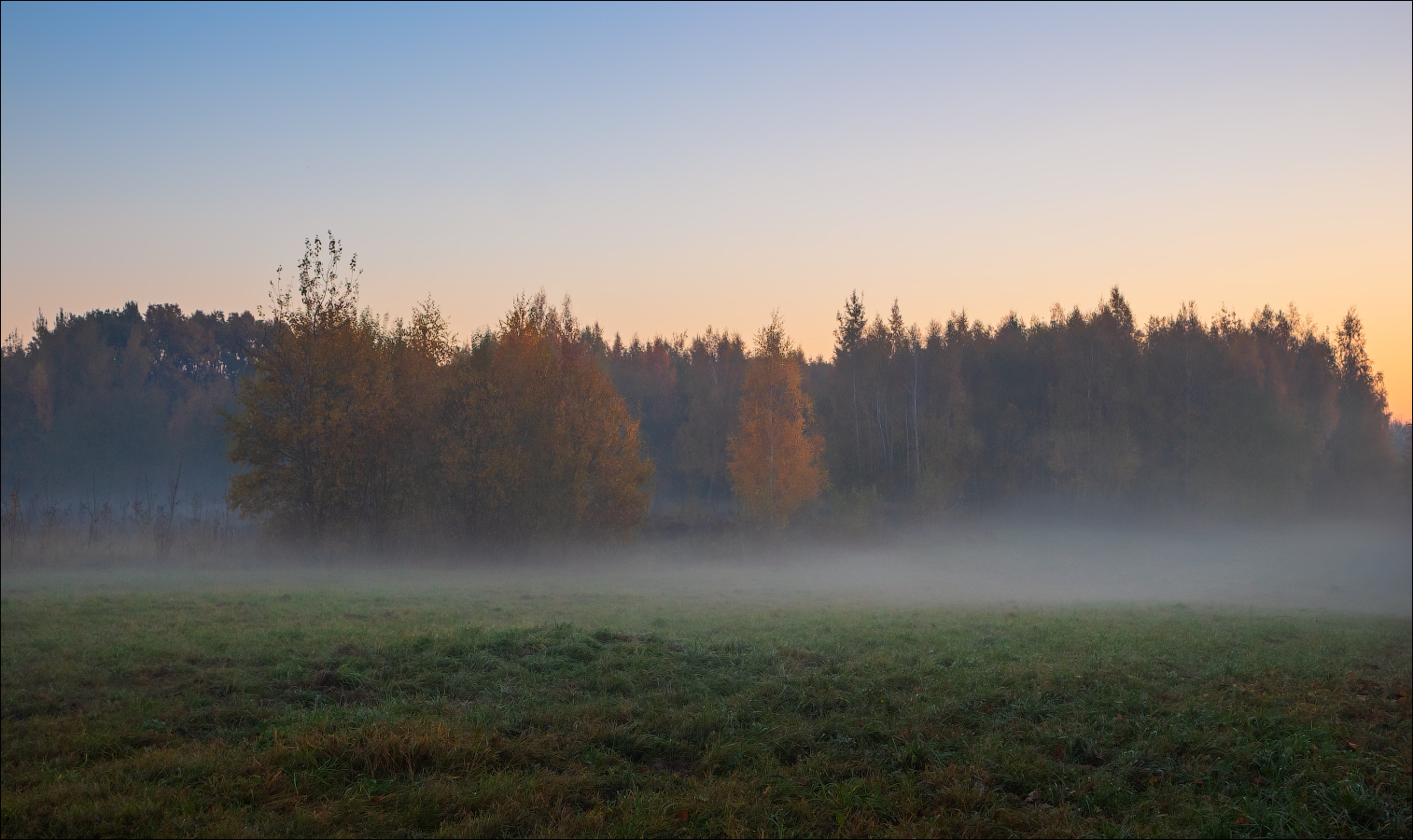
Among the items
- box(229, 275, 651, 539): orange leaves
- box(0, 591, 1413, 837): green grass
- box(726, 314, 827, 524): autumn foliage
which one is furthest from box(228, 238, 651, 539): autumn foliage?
box(0, 591, 1413, 837): green grass

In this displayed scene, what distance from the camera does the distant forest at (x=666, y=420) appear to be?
32.5 meters

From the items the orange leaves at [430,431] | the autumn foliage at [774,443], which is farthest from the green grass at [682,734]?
the autumn foliage at [774,443]

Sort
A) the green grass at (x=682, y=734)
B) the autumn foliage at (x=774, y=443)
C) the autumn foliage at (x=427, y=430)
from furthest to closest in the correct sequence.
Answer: the autumn foliage at (x=774, y=443) < the autumn foliage at (x=427, y=430) < the green grass at (x=682, y=734)

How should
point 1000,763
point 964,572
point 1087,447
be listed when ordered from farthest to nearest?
1. point 1087,447
2. point 964,572
3. point 1000,763

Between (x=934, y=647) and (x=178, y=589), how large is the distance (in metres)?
19.3

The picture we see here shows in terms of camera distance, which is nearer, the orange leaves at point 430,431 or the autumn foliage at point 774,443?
the orange leaves at point 430,431

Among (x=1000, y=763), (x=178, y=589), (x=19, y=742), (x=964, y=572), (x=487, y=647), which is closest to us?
(x=1000, y=763)

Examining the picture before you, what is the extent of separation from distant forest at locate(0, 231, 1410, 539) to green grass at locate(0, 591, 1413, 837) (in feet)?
66.0

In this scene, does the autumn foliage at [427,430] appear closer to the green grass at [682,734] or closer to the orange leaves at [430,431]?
the orange leaves at [430,431]

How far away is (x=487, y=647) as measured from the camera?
11.3 metres

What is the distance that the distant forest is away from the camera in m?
32.5

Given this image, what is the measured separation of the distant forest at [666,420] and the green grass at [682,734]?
20.1 m

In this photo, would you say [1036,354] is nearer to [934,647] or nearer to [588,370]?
[588,370]

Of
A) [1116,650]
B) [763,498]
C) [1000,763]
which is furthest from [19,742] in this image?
[763,498]
